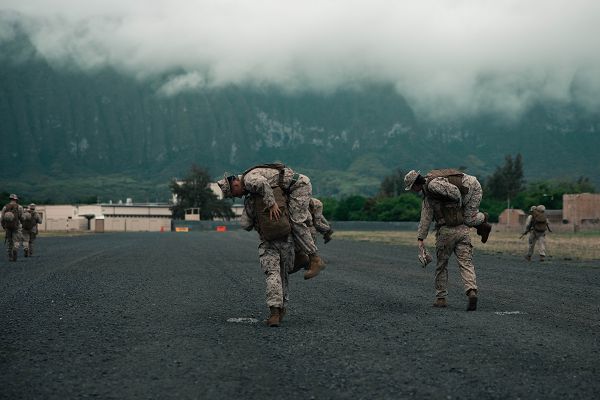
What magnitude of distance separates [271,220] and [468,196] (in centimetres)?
372

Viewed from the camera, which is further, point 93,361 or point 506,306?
point 506,306

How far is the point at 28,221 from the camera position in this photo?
30.3m

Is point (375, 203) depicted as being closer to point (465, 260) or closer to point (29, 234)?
point (29, 234)

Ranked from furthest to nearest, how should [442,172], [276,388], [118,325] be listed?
Result: 1. [442,172]
2. [118,325]
3. [276,388]

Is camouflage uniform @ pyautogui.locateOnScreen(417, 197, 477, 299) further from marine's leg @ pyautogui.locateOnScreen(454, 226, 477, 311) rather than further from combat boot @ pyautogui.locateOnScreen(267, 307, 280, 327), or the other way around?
combat boot @ pyautogui.locateOnScreen(267, 307, 280, 327)

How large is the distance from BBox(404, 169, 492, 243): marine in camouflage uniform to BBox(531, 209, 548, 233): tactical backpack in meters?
16.6

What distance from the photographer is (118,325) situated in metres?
10.4

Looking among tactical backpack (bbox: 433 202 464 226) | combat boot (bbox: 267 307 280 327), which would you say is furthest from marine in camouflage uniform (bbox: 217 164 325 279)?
tactical backpack (bbox: 433 202 464 226)

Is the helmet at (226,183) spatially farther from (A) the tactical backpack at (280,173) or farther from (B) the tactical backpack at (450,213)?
(B) the tactical backpack at (450,213)

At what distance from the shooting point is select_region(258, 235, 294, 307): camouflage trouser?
10203mm

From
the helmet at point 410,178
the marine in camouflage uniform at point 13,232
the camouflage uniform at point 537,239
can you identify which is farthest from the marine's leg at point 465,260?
the marine in camouflage uniform at point 13,232

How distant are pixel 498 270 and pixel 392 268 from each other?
3.25m

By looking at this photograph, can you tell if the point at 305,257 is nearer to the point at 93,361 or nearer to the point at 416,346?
the point at 416,346

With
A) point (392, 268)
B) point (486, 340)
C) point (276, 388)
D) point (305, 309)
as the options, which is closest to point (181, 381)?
point (276, 388)
